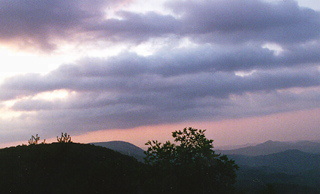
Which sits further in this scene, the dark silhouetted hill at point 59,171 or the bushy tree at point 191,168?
the dark silhouetted hill at point 59,171

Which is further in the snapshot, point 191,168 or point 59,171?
point 59,171

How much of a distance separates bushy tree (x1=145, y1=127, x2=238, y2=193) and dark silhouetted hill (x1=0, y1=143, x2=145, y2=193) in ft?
46.0

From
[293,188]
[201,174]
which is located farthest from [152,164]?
[293,188]

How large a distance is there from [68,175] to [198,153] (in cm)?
2523

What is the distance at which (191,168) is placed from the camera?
48.9 feet

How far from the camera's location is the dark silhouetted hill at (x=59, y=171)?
97.6 feet

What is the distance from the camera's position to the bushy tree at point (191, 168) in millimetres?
14875

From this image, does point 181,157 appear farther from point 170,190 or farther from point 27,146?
point 27,146

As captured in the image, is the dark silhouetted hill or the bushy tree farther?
the dark silhouetted hill

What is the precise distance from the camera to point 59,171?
120 ft

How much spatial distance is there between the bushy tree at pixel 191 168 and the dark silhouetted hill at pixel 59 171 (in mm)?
14033

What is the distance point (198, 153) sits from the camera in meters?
15.3

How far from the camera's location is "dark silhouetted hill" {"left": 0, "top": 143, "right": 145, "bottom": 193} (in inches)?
1171

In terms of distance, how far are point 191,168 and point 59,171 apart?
26.1 m
